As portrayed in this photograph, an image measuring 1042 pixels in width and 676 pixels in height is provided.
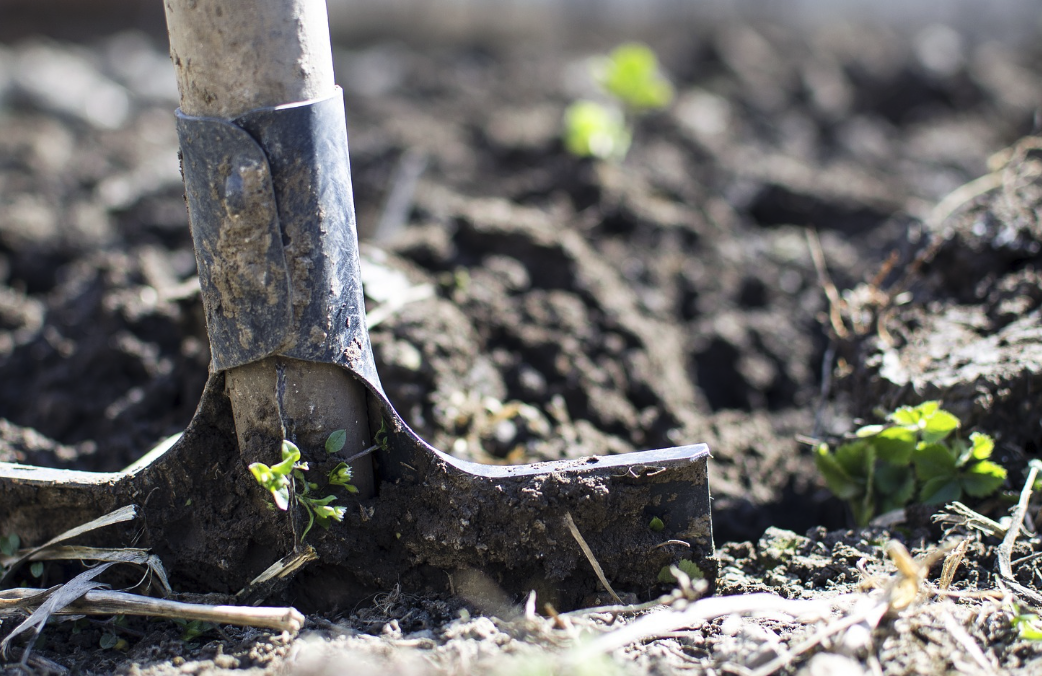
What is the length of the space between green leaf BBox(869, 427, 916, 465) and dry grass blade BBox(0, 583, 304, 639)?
1.21 metres

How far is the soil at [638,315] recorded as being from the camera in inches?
54.3

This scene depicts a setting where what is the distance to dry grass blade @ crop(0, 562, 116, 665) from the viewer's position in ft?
4.49

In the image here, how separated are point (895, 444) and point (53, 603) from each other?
1638 millimetres

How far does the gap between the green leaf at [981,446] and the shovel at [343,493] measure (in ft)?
1.93

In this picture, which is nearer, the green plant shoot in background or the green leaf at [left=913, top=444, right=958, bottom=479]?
the green leaf at [left=913, top=444, right=958, bottom=479]

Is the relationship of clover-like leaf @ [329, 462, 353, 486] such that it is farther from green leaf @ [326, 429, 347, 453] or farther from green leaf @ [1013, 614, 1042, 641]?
green leaf @ [1013, 614, 1042, 641]

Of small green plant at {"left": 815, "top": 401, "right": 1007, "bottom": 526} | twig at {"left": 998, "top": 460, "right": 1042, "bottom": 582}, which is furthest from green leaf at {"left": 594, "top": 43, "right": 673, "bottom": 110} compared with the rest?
twig at {"left": 998, "top": 460, "right": 1042, "bottom": 582}

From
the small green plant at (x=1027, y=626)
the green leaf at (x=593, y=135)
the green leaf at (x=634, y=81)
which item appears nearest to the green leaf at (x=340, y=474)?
the small green plant at (x=1027, y=626)

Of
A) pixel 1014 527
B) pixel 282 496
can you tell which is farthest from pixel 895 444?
pixel 282 496

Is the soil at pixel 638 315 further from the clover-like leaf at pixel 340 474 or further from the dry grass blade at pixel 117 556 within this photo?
the clover-like leaf at pixel 340 474

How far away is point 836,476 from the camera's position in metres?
1.79

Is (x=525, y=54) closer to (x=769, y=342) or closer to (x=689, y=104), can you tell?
(x=689, y=104)

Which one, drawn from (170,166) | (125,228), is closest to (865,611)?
(125,228)

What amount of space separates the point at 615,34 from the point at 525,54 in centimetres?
158
